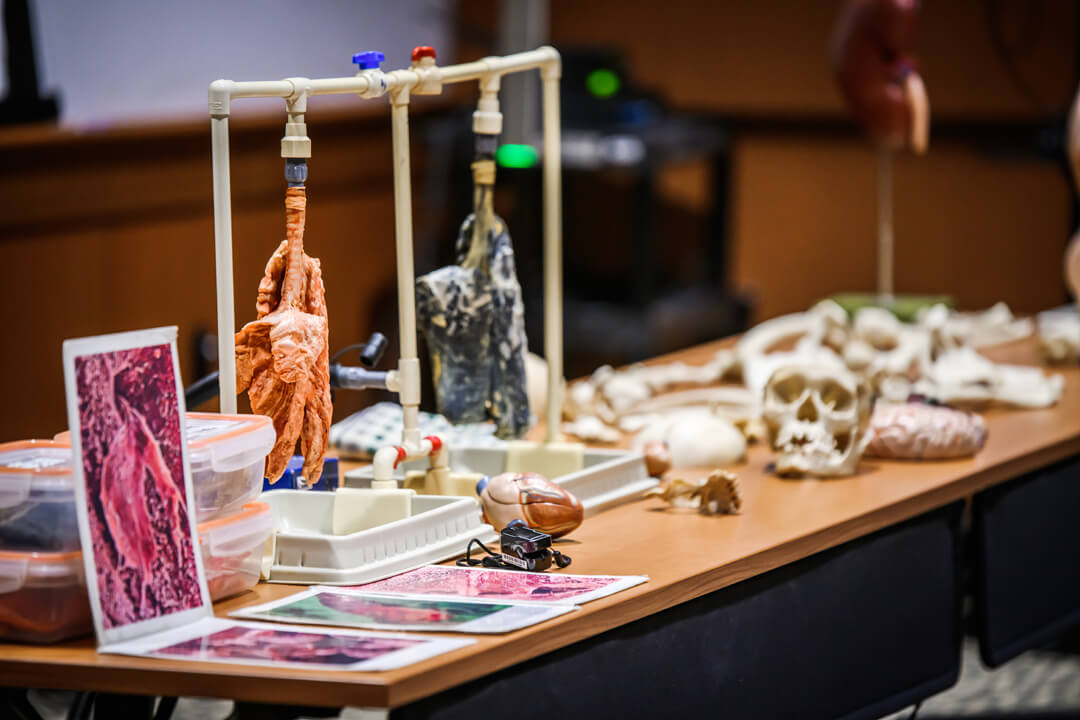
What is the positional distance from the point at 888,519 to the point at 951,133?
3036 millimetres

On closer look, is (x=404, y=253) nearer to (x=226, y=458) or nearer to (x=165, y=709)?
(x=226, y=458)

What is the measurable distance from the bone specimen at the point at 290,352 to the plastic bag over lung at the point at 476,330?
219mm

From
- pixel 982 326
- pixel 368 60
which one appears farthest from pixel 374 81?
pixel 982 326

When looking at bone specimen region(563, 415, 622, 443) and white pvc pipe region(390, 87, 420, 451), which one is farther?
bone specimen region(563, 415, 622, 443)

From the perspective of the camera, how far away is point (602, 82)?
14.2 ft

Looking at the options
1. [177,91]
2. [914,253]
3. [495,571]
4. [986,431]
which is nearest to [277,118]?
[177,91]

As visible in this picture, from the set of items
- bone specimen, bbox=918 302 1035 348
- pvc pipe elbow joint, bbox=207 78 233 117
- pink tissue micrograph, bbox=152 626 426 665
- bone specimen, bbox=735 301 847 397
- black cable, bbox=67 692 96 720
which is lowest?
black cable, bbox=67 692 96 720

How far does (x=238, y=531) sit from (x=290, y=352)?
0.18 m

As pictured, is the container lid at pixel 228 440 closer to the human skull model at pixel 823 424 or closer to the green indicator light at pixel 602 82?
the human skull model at pixel 823 424

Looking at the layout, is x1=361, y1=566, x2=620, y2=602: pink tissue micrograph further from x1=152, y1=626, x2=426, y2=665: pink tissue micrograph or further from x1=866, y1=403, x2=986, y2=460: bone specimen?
x1=866, y1=403, x2=986, y2=460: bone specimen

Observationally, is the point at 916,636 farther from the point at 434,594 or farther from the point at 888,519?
the point at 434,594

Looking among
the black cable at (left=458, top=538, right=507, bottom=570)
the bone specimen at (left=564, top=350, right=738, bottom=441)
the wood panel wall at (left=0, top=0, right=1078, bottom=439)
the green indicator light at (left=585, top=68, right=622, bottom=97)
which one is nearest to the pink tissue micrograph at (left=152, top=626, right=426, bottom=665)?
the black cable at (left=458, top=538, right=507, bottom=570)

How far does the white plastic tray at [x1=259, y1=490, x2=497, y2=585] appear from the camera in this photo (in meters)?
1.37

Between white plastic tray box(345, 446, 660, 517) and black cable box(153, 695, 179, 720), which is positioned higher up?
white plastic tray box(345, 446, 660, 517)
